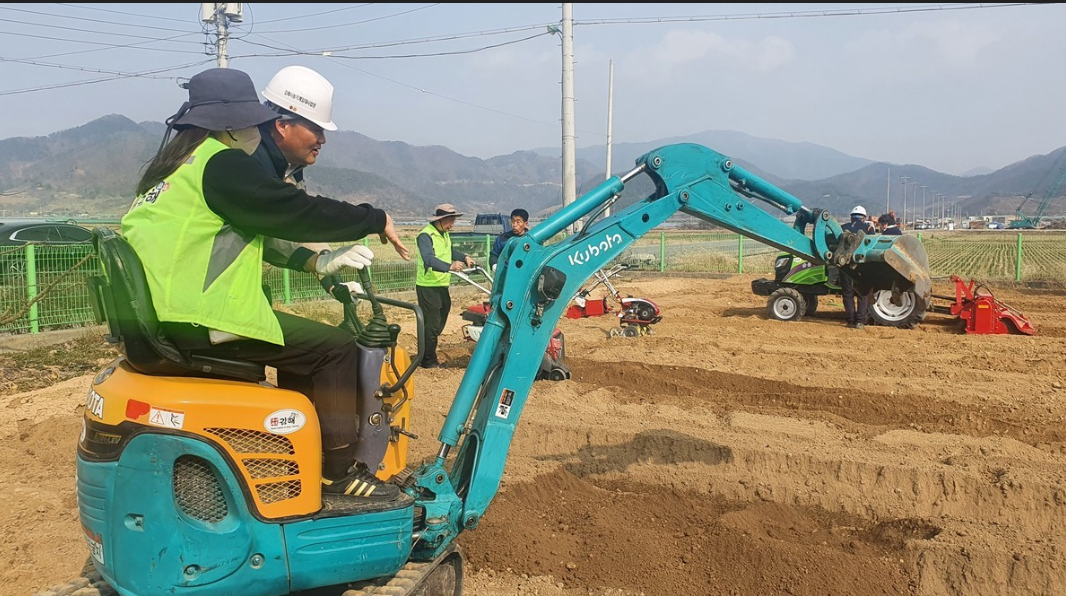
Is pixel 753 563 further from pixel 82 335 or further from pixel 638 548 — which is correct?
pixel 82 335

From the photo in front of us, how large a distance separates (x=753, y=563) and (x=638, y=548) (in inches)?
25.1

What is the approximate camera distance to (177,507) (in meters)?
2.67

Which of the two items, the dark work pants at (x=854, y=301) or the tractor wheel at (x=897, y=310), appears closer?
the tractor wheel at (x=897, y=310)

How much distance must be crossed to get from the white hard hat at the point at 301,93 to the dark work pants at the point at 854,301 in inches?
415

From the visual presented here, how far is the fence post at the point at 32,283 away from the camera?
34.5 ft

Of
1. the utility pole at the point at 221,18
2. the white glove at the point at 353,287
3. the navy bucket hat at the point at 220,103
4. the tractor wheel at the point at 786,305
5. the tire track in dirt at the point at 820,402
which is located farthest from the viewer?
the utility pole at the point at 221,18

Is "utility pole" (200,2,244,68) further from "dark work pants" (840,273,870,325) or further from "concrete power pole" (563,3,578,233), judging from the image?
"dark work pants" (840,273,870,325)

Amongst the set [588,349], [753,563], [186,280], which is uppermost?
[186,280]

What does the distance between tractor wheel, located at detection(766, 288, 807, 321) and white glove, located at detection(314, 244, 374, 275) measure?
11390mm

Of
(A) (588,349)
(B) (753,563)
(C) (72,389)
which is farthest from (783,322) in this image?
(C) (72,389)

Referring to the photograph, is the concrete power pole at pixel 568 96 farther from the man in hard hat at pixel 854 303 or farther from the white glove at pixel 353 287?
the white glove at pixel 353 287

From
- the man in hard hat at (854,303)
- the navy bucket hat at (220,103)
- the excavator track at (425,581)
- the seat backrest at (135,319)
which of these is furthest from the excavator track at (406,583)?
the man in hard hat at (854,303)

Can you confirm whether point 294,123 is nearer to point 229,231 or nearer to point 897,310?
point 229,231

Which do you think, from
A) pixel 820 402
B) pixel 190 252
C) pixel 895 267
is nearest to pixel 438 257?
pixel 820 402
